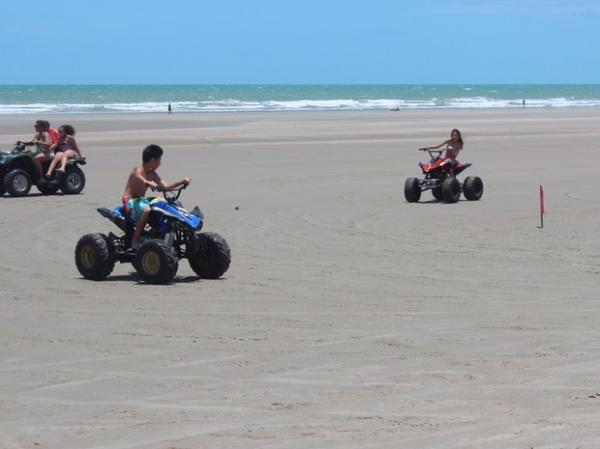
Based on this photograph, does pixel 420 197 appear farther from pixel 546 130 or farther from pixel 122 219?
pixel 546 130

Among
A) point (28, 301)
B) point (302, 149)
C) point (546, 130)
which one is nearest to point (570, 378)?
point (28, 301)

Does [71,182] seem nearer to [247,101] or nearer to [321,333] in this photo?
[321,333]

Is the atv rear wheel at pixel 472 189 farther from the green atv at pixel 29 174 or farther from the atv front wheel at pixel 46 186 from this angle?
the atv front wheel at pixel 46 186

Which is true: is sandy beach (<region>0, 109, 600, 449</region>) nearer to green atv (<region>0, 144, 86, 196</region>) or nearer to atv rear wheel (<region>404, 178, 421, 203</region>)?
atv rear wheel (<region>404, 178, 421, 203</region>)

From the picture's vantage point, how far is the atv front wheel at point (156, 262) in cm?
1075

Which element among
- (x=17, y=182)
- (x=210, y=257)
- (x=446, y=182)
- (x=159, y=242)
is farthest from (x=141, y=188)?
(x=17, y=182)

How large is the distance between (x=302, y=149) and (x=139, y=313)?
2460 cm

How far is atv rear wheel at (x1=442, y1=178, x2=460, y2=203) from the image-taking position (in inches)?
728

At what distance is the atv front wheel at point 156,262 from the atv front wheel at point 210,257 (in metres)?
0.39

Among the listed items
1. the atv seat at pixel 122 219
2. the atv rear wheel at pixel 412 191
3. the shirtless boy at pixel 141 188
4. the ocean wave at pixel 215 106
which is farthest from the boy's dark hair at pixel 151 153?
the ocean wave at pixel 215 106

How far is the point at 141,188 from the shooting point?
36.9 ft

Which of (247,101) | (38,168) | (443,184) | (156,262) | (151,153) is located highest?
(247,101)

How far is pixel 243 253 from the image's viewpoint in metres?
13.1

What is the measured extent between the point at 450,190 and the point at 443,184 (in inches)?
7.7
